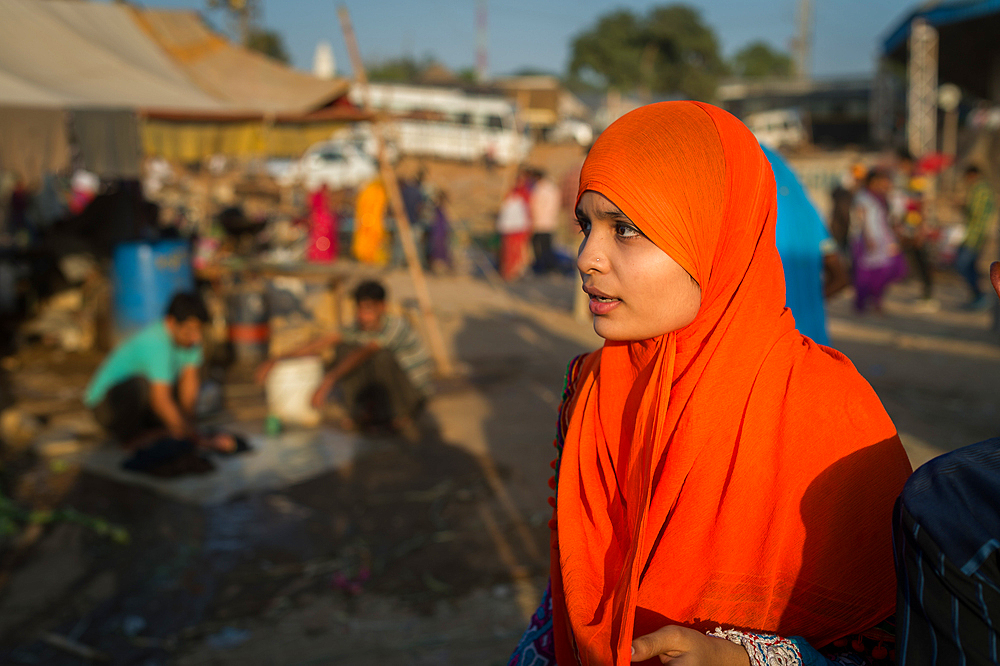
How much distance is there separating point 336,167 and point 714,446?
2333 centimetres

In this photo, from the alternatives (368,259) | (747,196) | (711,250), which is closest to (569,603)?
(711,250)

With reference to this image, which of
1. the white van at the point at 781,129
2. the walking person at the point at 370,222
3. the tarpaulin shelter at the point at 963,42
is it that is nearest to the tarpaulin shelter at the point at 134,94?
the walking person at the point at 370,222

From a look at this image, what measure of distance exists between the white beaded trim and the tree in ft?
232

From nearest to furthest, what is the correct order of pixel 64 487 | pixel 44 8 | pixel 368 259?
pixel 64 487 < pixel 44 8 < pixel 368 259

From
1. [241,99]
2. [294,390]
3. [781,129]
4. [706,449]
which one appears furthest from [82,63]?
[781,129]

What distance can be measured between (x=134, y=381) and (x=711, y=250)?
15.1 feet

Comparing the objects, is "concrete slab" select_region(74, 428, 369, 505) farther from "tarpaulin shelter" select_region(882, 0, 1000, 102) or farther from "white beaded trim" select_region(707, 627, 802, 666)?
"tarpaulin shelter" select_region(882, 0, 1000, 102)

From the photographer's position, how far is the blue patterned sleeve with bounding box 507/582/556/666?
1335 mm

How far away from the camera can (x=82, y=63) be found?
6.16m

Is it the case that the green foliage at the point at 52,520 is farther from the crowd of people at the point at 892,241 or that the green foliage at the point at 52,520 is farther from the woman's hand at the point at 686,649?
the crowd of people at the point at 892,241

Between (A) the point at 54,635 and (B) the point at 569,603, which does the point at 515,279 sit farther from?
(B) the point at 569,603

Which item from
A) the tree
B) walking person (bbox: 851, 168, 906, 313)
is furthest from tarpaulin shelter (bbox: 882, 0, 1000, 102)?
the tree

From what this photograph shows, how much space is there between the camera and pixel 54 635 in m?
2.89

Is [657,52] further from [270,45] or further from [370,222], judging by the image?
[370,222]
